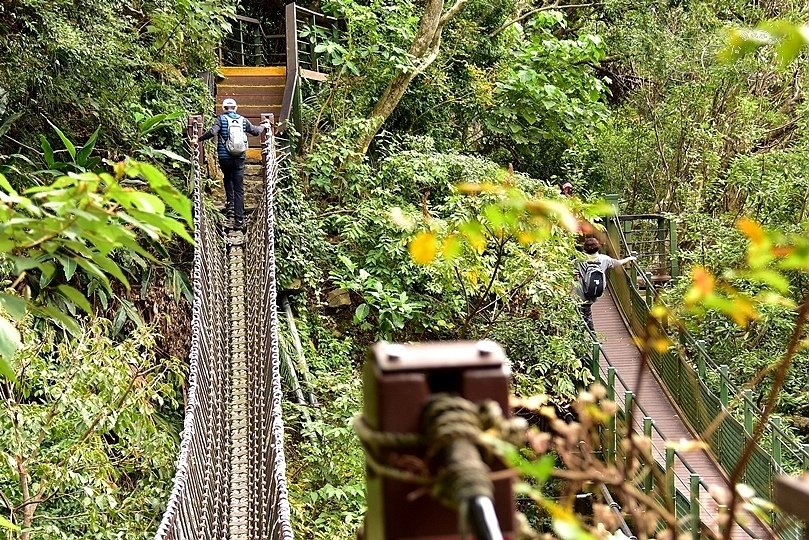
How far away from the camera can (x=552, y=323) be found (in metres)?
7.62

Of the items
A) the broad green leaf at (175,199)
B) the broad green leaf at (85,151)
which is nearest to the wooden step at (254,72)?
the broad green leaf at (85,151)

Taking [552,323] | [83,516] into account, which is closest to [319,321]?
[552,323]

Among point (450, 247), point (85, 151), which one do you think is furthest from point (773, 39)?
point (85, 151)

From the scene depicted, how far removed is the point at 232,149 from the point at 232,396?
6.94 ft

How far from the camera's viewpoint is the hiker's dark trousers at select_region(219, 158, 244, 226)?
7.02m

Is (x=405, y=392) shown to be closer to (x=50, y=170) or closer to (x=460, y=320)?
(x=50, y=170)

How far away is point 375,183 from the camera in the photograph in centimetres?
895

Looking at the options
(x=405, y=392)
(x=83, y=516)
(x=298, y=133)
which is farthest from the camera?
(x=298, y=133)

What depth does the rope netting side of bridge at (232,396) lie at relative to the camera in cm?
409

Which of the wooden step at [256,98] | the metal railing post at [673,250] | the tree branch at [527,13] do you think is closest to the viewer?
the metal railing post at [673,250]

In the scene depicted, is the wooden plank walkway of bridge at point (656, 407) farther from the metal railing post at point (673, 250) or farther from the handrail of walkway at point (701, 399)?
the metal railing post at point (673, 250)

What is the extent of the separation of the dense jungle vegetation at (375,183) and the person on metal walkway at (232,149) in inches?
23.1

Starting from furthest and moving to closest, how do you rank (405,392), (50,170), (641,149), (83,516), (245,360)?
(641,149) → (50,170) → (245,360) → (83,516) → (405,392)

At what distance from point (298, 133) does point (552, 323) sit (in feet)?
10.7
